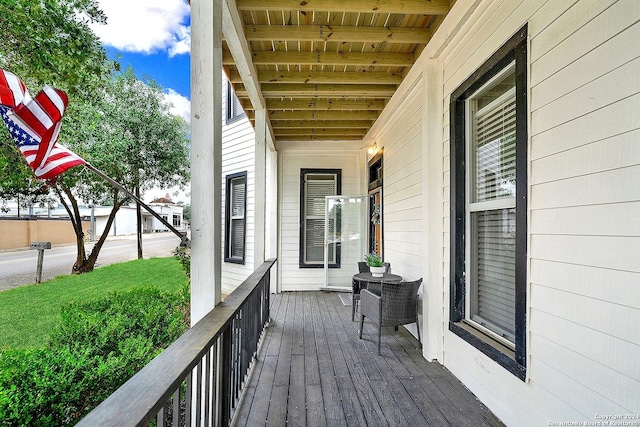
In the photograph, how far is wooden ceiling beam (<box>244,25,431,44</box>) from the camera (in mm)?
2658

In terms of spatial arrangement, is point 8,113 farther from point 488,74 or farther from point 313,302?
point 313,302

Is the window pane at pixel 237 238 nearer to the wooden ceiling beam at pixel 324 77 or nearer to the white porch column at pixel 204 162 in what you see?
the wooden ceiling beam at pixel 324 77

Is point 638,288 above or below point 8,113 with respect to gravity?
below

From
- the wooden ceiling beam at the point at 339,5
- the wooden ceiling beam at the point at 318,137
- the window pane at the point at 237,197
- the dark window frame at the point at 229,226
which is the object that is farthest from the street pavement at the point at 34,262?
the wooden ceiling beam at the point at 339,5

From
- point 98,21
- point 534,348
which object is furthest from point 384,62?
point 98,21

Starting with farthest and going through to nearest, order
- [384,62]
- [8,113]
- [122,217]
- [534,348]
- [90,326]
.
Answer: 1. [122,217]
2. [384,62]
3. [90,326]
4. [534,348]
5. [8,113]

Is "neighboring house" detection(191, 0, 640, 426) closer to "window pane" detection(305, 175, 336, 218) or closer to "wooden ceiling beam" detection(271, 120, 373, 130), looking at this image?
"wooden ceiling beam" detection(271, 120, 373, 130)

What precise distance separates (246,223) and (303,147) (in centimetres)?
191

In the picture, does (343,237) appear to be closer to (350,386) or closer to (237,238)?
(237,238)

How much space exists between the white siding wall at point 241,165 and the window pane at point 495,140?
14.5 ft

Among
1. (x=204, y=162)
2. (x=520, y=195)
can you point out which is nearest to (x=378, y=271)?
(x=520, y=195)

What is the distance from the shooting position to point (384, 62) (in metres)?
3.16

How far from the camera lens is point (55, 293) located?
638 centimetres

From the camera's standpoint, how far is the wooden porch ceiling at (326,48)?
236 centimetres
